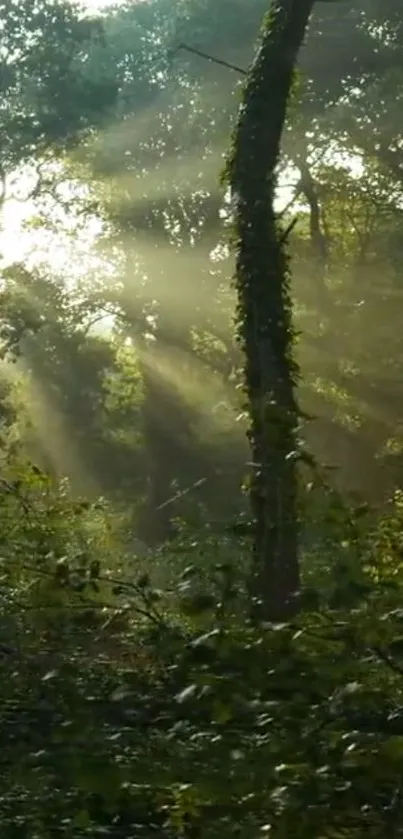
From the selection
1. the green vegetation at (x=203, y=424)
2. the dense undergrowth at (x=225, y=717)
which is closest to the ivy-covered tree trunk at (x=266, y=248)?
the green vegetation at (x=203, y=424)

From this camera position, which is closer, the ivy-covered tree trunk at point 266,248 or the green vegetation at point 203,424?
the green vegetation at point 203,424

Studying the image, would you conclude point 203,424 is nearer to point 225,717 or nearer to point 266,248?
point 266,248

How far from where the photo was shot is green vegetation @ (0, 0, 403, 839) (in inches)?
100

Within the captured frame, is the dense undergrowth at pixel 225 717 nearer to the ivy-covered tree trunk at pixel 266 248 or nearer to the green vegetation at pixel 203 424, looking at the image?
the green vegetation at pixel 203 424

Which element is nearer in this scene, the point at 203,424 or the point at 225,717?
the point at 225,717

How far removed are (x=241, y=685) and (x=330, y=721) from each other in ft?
0.69

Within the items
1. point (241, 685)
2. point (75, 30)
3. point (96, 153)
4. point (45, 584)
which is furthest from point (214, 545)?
point (96, 153)

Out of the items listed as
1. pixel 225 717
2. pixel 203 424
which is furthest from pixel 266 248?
pixel 203 424

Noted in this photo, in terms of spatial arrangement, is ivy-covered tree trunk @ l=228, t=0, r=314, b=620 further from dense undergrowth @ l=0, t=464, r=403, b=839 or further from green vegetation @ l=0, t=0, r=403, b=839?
dense undergrowth @ l=0, t=464, r=403, b=839

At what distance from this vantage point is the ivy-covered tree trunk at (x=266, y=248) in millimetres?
5133

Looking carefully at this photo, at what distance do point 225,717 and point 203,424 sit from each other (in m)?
31.5

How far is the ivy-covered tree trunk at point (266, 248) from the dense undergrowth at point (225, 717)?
1.73 metres

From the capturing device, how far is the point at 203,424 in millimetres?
33906

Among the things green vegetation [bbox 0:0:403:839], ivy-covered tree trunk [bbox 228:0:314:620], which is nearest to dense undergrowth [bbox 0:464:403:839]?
green vegetation [bbox 0:0:403:839]
